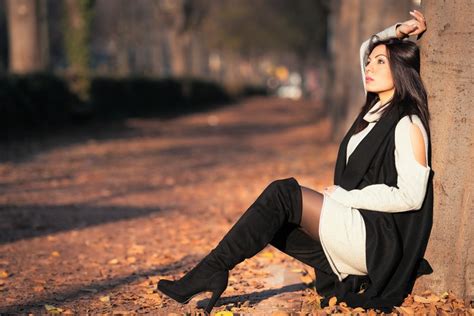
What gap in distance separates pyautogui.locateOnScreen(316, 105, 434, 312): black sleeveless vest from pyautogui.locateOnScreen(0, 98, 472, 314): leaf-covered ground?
5.9 inches

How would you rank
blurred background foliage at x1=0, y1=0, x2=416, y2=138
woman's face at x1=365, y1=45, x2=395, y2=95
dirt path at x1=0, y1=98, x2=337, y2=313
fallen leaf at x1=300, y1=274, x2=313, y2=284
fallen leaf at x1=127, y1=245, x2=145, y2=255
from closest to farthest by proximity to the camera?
woman's face at x1=365, y1=45, x2=395, y2=95 < dirt path at x1=0, y1=98, x2=337, y2=313 < fallen leaf at x1=300, y1=274, x2=313, y2=284 < fallen leaf at x1=127, y1=245, x2=145, y2=255 < blurred background foliage at x1=0, y1=0, x2=416, y2=138

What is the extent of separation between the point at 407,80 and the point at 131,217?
506cm

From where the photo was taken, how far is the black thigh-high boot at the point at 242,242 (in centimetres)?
451

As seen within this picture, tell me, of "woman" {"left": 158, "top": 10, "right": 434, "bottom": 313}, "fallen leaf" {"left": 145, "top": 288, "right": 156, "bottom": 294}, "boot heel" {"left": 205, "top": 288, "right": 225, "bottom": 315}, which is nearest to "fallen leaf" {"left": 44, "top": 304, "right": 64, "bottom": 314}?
"fallen leaf" {"left": 145, "top": 288, "right": 156, "bottom": 294}

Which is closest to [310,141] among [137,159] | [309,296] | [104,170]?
[137,159]

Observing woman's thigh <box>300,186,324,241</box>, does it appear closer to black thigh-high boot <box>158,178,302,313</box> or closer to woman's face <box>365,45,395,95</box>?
black thigh-high boot <box>158,178,302,313</box>

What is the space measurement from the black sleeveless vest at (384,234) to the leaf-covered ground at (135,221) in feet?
0.49

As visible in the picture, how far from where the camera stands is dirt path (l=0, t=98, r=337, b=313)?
5.52m

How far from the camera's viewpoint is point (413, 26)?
4855mm

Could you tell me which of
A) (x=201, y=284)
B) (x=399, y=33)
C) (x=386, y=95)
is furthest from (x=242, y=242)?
(x=399, y=33)

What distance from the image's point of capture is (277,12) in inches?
2039

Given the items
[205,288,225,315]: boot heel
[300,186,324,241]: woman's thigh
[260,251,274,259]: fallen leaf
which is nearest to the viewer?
[205,288,225,315]: boot heel

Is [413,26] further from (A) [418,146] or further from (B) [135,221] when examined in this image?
(B) [135,221]

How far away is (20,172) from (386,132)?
30.7ft
